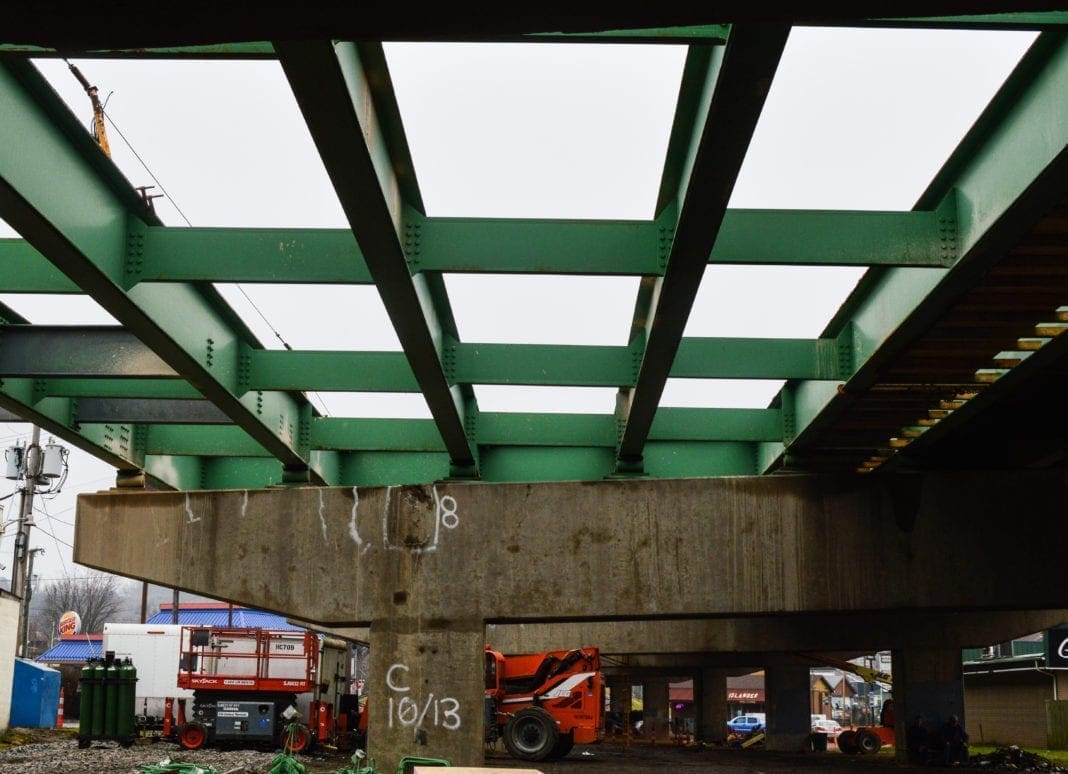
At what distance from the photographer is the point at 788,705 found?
39.2 meters

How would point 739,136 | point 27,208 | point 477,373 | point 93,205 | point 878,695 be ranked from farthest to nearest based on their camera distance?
1. point 878,695
2. point 477,373
3. point 93,205
4. point 27,208
5. point 739,136

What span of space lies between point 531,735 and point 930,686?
991 centimetres

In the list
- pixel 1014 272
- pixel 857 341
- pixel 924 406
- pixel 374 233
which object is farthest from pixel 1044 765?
pixel 374 233

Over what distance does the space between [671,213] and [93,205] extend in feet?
15.1

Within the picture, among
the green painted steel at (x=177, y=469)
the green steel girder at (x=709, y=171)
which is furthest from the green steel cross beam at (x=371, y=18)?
the green painted steel at (x=177, y=469)

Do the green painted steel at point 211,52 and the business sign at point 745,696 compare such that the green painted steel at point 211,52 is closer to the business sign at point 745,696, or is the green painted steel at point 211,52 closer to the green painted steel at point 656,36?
the green painted steel at point 656,36

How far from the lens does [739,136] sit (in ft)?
24.1

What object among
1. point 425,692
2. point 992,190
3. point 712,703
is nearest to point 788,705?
point 712,703

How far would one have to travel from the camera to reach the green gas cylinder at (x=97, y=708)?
27.2 m

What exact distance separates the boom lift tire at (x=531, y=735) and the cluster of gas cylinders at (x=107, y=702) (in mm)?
8644

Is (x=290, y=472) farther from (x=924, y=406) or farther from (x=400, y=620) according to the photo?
(x=924, y=406)

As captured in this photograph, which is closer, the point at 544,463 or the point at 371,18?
the point at 371,18

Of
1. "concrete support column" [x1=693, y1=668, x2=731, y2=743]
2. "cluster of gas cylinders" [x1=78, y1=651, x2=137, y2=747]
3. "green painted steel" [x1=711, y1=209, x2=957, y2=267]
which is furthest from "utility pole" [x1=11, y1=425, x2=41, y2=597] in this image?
"green painted steel" [x1=711, y1=209, x2=957, y2=267]

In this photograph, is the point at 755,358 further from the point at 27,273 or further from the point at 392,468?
the point at 27,273
